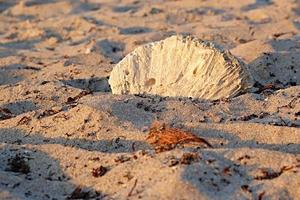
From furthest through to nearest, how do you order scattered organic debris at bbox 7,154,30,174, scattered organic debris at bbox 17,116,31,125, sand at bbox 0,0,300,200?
scattered organic debris at bbox 17,116,31,125
scattered organic debris at bbox 7,154,30,174
sand at bbox 0,0,300,200

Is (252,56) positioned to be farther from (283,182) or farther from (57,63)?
(283,182)

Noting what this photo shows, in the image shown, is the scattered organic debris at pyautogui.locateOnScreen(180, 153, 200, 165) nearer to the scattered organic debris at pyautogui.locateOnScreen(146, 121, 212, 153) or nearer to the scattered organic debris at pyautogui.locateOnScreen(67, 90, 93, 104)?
the scattered organic debris at pyautogui.locateOnScreen(146, 121, 212, 153)

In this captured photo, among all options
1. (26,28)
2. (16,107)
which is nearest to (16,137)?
(16,107)

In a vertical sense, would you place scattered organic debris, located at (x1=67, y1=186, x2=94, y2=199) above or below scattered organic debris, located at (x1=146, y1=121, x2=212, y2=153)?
below

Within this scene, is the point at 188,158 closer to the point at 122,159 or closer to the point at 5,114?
the point at 122,159

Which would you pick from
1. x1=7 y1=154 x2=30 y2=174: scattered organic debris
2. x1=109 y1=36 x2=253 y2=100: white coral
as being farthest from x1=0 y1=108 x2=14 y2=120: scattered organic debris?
x1=7 y1=154 x2=30 y2=174: scattered organic debris

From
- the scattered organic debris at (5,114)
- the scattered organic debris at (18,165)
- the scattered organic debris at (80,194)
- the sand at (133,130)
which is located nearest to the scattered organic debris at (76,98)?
the sand at (133,130)

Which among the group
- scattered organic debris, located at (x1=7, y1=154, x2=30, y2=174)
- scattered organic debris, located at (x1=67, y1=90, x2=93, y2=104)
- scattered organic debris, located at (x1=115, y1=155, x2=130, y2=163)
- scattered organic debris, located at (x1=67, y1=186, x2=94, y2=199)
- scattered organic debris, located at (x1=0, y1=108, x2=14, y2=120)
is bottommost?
scattered organic debris, located at (x1=0, y1=108, x2=14, y2=120)
